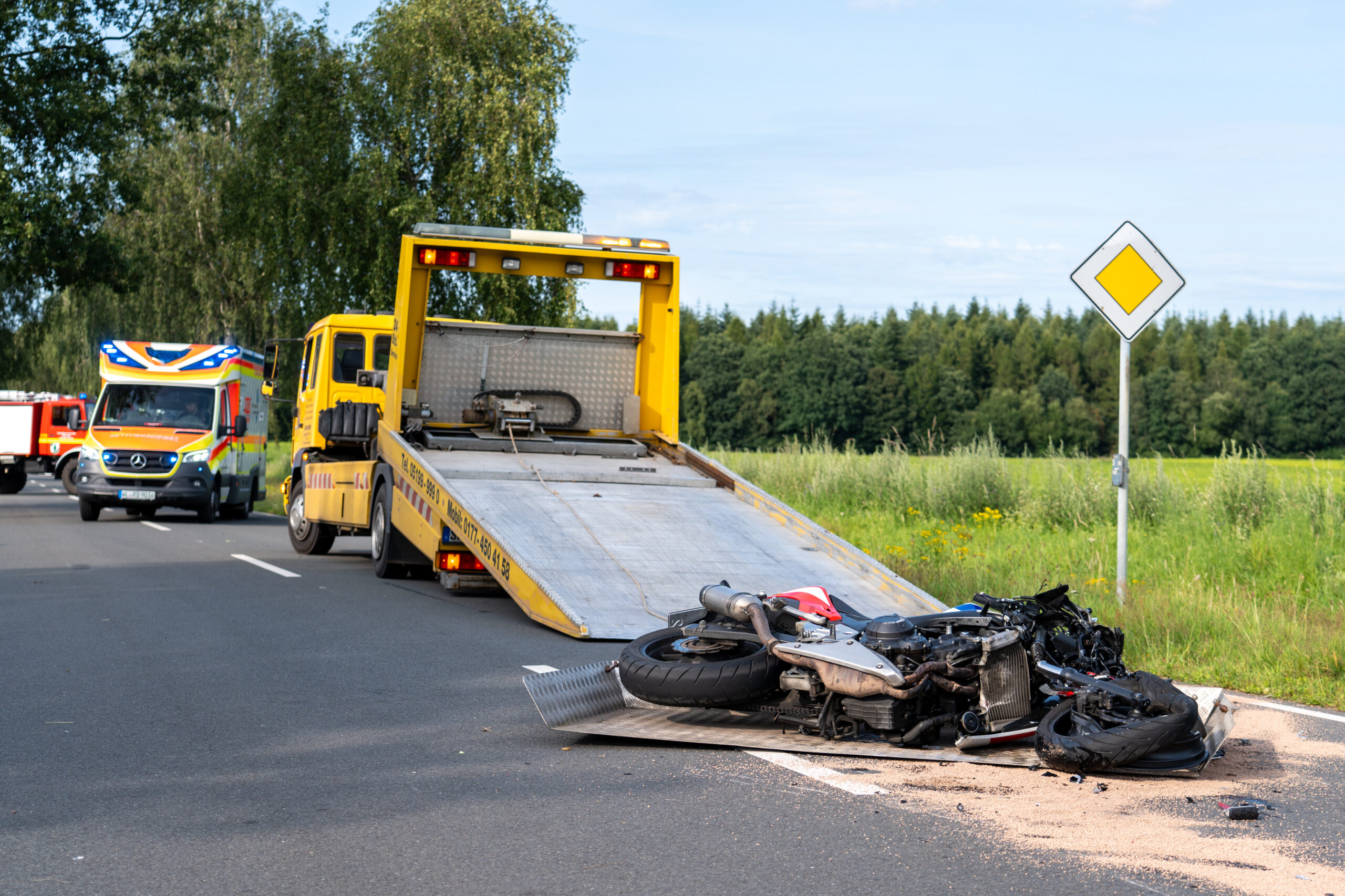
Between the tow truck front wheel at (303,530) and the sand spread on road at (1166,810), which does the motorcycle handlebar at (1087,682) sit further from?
the tow truck front wheel at (303,530)

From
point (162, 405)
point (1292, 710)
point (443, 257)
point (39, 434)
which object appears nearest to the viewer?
point (1292, 710)

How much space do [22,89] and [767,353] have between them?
3323 inches

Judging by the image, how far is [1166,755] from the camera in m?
5.15

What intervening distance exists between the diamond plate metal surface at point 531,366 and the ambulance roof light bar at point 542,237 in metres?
0.99

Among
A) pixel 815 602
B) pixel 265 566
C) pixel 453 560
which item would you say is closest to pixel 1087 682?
pixel 815 602

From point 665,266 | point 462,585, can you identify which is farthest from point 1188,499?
point 462,585

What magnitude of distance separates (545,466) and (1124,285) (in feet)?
16.7

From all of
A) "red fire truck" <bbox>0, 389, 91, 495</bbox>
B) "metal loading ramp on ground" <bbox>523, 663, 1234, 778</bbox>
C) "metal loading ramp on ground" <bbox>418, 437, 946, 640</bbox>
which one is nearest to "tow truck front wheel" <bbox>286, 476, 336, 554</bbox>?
"metal loading ramp on ground" <bbox>418, 437, 946, 640</bbox>

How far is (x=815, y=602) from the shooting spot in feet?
20.0

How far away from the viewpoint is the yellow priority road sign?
393 inches

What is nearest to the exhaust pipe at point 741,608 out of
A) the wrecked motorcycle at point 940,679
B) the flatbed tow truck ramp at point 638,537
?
the wrecked motorcycle at point 940,679

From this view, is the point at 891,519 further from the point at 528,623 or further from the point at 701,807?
the point at 701,807

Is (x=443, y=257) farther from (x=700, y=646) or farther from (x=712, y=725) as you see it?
(x=712, y=725)

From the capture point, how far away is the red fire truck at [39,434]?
33.3 meters
